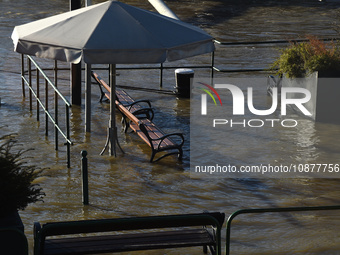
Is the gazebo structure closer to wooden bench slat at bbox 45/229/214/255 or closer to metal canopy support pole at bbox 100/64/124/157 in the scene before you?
metal canopy support pole at bbox 100/64/124/157

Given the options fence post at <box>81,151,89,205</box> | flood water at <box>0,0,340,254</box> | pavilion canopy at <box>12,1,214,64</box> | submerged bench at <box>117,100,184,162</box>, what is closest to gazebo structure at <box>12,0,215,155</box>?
pavilion canopy at <box>12,1,214,64</box>

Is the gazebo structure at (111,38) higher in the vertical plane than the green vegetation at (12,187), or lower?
higher

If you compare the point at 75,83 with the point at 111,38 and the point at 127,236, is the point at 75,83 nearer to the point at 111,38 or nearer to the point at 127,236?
the point at 111,38

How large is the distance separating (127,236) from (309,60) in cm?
804

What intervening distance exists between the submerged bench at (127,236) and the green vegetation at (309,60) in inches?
293

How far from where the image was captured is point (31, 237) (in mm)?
7598

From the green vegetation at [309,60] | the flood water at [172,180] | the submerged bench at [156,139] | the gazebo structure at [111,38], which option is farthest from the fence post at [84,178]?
the green vegetation at [309,60]

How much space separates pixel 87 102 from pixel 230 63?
28.1 ft

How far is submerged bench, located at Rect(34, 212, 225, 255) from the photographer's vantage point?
550 cm

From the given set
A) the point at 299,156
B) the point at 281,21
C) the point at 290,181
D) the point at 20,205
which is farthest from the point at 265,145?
the point at 281,21

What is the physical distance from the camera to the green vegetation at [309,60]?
1303 centimetres

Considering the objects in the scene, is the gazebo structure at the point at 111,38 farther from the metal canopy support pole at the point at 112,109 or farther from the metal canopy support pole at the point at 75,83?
the metal canopy support pole at the point at 75,83

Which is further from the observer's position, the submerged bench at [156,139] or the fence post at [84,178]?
the submerged bench at [156,139]

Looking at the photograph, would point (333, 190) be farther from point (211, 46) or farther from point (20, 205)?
point (20, 205)
